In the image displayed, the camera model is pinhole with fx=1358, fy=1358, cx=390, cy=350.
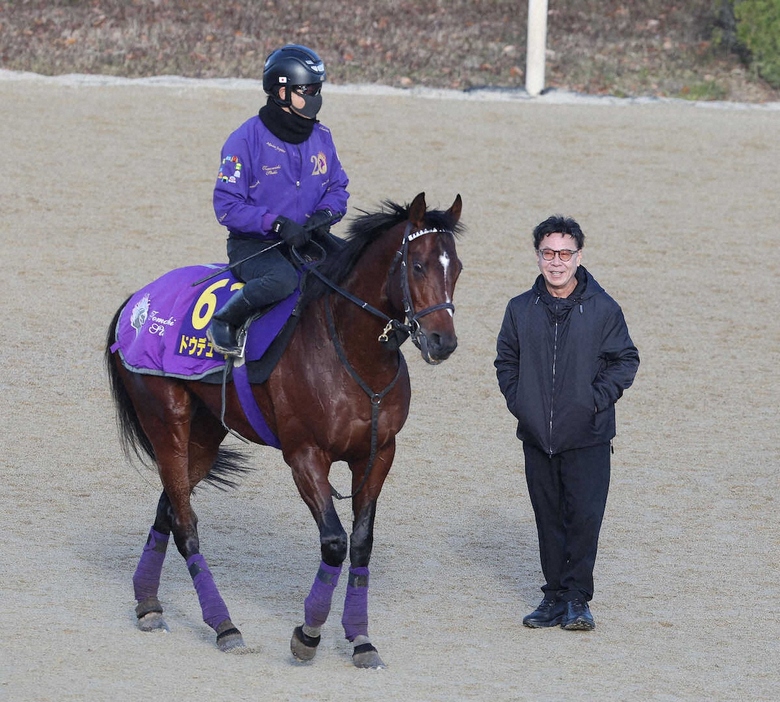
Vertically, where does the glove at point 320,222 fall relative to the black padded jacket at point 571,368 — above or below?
above

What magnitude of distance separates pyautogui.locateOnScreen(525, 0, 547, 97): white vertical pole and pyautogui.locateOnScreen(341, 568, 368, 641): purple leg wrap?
522 inches

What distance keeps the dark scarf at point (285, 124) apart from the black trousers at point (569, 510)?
1.74m

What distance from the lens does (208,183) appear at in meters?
15.5

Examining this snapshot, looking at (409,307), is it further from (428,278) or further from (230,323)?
(230,323)

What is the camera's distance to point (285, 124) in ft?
19.4

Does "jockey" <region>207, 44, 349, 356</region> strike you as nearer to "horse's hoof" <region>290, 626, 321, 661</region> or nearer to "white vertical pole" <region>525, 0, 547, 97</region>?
"horse's hoof" <region>290, 626, 321, 661</region>

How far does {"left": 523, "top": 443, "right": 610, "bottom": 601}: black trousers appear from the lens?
6078 millimetres

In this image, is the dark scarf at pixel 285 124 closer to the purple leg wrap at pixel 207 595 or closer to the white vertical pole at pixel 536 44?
the purple leg wrap at pixel 207 595

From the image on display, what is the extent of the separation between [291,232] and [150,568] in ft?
5.68

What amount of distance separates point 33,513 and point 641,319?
6.67 metres

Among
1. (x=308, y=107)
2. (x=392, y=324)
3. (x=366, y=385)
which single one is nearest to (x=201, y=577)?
(x=366, y=385)

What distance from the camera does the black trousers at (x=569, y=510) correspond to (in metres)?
6.08

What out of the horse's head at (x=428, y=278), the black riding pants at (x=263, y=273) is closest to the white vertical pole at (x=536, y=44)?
the black riding pants at (x=263, y=273)

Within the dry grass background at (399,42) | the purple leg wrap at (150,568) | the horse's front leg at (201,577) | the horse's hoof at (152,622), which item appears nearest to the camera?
the horse's front leg at (201,577)
